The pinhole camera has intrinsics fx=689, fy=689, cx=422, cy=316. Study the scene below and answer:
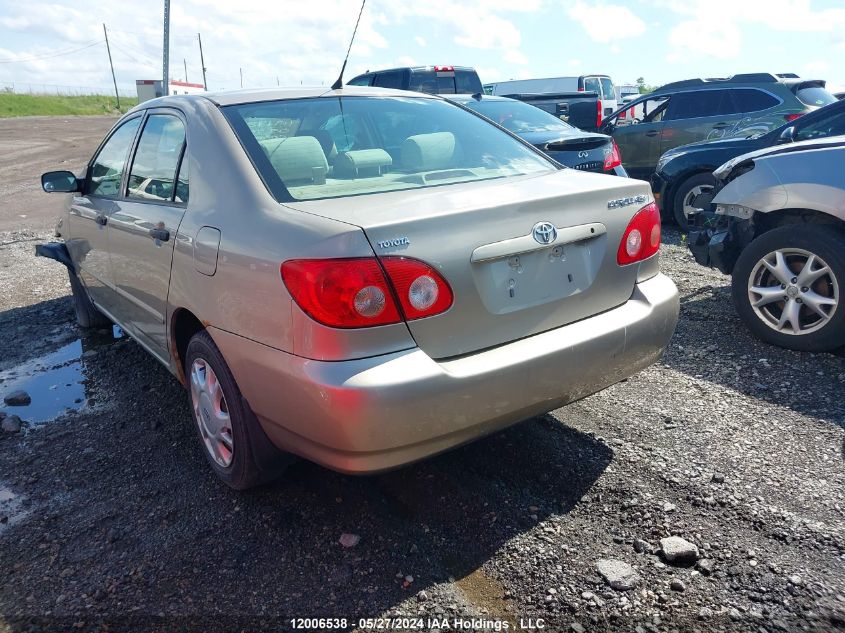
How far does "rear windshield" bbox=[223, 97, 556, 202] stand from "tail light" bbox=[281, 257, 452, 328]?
0.49 meters

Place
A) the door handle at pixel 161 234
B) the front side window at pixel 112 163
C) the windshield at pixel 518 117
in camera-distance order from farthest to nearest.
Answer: the windshield at pixel 518 117 < the front side window at pixel 112 163 < the door handle at pixel 161 234

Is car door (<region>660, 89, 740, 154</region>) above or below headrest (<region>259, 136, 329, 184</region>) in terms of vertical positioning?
below

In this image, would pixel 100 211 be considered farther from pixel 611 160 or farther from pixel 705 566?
pixel 611 160

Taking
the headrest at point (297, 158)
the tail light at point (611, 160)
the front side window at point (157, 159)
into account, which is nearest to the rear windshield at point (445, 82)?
the tail light at point (611, 160)

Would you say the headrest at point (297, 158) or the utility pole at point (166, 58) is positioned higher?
the utility pole at point (166, 58)

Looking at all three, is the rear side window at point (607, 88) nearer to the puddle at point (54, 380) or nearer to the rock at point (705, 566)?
the puddle at point (54, 380)

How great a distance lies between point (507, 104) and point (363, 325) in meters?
6.91

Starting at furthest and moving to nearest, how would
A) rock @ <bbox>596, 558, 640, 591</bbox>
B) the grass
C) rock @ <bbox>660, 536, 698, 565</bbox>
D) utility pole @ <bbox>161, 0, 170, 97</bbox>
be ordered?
the grass → utility pole @ <bbox>161, 0, 170, 97</bbox> → rock @ <bbox>660, 536, 698, 565</bbox> → rock @ <bbox>596, 558, 640, 591</bbox>

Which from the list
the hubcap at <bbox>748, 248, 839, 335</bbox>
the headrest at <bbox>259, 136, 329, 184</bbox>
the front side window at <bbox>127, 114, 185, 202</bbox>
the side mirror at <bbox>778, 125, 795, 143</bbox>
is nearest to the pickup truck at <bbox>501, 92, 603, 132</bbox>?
the side mirror at <bbox>778, 125, 795, 143</bbox>

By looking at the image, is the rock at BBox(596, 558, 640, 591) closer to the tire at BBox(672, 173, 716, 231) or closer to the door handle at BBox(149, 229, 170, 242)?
the door handle at BBox(149, 229, 170, 242)

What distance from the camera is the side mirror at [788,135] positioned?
6.56 meters

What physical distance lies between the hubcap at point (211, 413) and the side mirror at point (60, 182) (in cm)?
206

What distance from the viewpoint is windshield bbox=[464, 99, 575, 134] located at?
26.7ft

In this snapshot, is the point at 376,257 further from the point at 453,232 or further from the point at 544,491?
the point at 544,491
